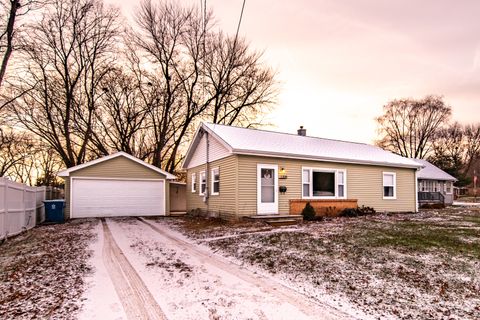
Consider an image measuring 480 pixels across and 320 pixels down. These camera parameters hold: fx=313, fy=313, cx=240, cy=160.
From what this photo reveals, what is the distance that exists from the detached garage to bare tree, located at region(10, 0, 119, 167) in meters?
7.20

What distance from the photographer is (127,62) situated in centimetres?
2567

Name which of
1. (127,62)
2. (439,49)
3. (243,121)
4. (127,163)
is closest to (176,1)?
(127,62)

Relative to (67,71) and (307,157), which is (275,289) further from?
(67,71)

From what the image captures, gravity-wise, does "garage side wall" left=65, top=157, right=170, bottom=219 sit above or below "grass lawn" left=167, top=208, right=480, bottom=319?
above

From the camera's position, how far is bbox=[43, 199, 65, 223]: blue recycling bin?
15051 mm

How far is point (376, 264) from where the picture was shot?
6.06 meters

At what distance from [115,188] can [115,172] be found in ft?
2.92

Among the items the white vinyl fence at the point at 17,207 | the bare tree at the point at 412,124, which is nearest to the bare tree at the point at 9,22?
the white vinyl fence at the point at 17,207

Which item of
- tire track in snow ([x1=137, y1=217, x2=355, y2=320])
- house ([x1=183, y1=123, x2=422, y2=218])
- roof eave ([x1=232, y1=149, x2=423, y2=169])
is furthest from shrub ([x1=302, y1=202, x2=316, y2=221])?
tire track in snow ([x1=137, y1=217, x2=355, y2=320])

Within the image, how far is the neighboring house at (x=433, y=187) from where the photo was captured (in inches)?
1112

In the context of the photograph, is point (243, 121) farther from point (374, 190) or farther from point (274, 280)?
point (274, 280)

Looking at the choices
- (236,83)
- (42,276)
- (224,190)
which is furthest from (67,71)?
(42,276)

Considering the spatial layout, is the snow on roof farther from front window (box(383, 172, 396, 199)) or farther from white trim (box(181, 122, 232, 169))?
front window (box(383, 172, 396, 199))

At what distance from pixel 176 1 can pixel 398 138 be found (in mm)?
37437
